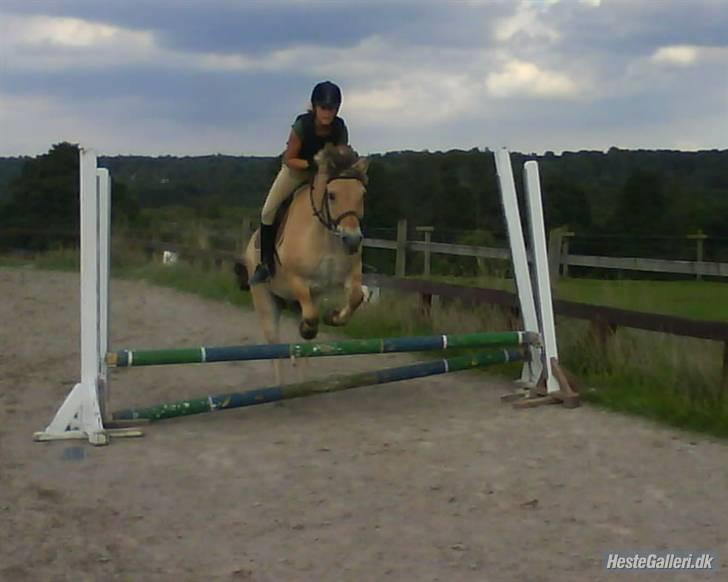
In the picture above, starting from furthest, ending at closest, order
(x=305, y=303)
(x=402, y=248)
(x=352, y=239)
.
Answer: (x=402, y=248) → (x=305, y=303) → (x=352, y=239)

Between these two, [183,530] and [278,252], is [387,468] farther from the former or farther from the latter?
[278,252]

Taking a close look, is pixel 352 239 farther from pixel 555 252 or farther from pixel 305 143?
pixel 555 252

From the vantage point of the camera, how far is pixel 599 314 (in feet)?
25.5

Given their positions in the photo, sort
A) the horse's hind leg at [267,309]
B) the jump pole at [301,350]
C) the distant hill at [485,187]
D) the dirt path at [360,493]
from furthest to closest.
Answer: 1. the distant hill at [485,187]
2. the horse's hind leg at [267,309]
3. the jump pole at [301,350]
4. the dirt path at [360,493]

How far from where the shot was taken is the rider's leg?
7.20 metres

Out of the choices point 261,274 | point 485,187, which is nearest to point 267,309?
point 261,274

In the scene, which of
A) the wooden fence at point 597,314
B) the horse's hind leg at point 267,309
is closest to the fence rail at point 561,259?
the wooden fence at point 597,314

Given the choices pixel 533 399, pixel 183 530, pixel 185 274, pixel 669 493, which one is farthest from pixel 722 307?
pixel 183 530

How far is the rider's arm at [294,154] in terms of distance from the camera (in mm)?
6820

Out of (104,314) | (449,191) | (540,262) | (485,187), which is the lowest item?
(104,314)

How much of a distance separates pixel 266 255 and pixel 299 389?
1.31 m

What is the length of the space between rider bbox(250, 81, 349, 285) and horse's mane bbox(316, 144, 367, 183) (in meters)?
0.20

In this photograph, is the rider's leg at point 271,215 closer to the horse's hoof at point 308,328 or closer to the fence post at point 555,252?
the horse's hoof at point 308,328

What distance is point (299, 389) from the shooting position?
257 inches
